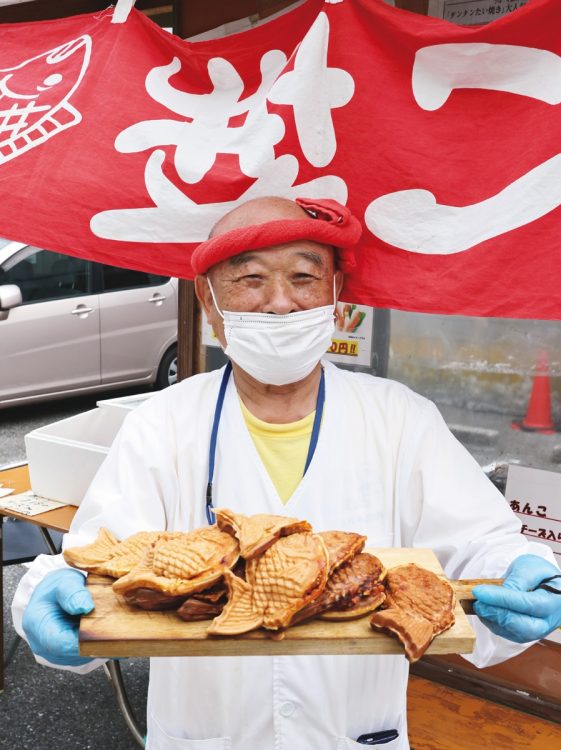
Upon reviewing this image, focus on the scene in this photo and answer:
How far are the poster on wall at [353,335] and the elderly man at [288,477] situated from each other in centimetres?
96

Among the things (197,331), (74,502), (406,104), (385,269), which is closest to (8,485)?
(74,502)

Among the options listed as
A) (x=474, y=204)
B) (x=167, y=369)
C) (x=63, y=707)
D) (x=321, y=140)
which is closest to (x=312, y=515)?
(x=474, y=204)

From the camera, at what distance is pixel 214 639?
1.56 m

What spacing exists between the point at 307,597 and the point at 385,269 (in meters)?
1.16

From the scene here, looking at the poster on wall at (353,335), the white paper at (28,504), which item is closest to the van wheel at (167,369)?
the white paper at (28,504)

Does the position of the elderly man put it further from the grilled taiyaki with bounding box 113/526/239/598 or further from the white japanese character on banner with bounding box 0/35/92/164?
the white japanese character on banner with bounding box 0/35/92/164

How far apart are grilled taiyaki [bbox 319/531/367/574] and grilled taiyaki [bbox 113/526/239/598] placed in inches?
8.3

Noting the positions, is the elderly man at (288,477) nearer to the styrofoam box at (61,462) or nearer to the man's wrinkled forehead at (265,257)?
the man's wrinkled forehead at (265,257)

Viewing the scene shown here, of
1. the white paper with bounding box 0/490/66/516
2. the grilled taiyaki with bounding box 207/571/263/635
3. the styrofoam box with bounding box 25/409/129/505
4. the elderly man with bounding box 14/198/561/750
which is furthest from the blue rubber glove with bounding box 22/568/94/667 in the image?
the white paper with bounding box 0/490/66/516

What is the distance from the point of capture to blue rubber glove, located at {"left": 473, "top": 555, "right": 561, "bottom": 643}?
1.73 metres

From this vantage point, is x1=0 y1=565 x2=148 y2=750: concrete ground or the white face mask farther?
x1=0 y1=565 x2=148 y2=750: concrete ground

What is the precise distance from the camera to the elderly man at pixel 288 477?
2.10 m

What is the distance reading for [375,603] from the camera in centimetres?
165

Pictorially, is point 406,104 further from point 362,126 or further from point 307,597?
point 307,597
